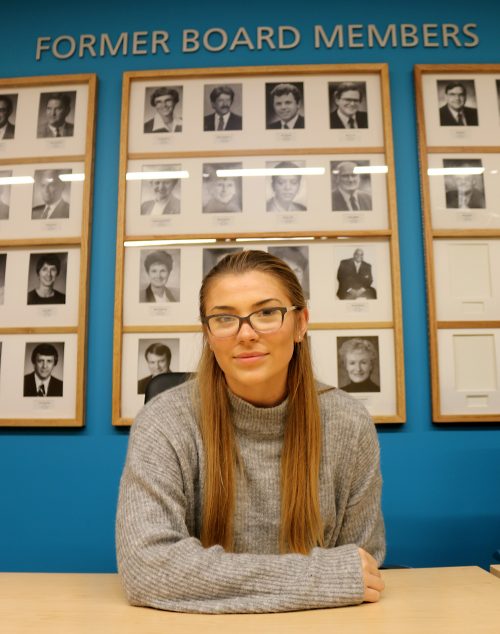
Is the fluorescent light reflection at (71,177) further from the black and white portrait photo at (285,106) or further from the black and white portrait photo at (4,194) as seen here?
the black and white portrait photo at (285,106)

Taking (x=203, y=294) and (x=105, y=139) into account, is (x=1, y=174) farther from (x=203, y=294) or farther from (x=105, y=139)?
(x=203, y=294)

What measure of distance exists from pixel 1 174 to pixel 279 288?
68.5 inches

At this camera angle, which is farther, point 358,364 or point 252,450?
point 358,364

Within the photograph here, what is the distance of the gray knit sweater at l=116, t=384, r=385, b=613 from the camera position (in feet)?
3.29

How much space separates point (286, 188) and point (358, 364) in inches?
32.1

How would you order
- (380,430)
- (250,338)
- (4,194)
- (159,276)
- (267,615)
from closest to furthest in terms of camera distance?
(267,615), (250,338), (380,430), (159,276), (4,194)

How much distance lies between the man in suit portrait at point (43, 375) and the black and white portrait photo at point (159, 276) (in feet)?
1.47

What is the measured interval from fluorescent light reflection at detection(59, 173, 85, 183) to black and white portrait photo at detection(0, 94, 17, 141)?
328 mm

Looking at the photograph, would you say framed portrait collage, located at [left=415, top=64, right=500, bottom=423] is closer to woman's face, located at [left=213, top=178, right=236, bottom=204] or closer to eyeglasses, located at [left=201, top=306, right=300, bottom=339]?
woman's face, located at [left=213, top=178, right=236, bottom=204]

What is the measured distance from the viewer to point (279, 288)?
138cm

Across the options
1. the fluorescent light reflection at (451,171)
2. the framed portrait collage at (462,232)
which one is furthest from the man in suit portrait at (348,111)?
the fluorescent light reflection at (451,171)

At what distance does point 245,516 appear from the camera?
52.3 inches

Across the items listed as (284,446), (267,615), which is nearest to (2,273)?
(284,446)

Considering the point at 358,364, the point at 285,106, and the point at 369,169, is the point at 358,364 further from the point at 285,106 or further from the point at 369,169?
the point at 285,106
